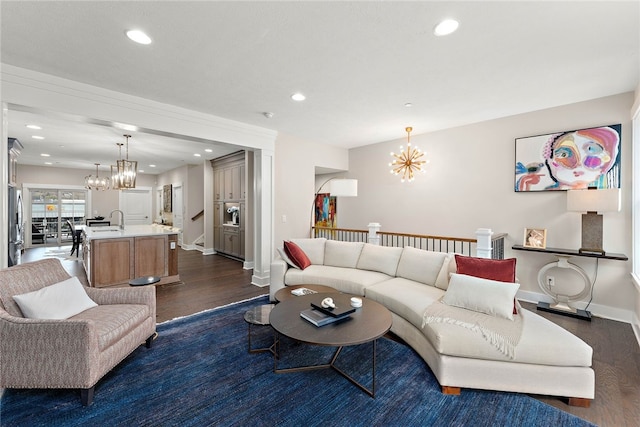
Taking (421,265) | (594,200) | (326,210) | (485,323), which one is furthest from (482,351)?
(326,210)

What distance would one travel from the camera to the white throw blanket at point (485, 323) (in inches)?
78.6

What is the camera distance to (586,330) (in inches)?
120

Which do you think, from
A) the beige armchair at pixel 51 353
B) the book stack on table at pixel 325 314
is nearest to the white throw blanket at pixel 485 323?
the book stack on table at pixel 325 314

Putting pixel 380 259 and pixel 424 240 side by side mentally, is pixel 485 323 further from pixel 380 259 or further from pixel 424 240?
pixel 424 240

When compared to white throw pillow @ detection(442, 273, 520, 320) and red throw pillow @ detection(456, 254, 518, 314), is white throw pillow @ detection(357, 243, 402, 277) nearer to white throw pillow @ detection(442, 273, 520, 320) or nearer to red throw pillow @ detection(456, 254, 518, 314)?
red throw pillow @ detection(456, 254, 518, 314)

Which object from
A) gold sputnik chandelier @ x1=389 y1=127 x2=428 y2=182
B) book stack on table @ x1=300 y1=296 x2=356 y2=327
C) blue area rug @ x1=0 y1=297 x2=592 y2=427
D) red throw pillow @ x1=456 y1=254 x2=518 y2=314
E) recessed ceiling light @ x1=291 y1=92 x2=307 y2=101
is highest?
recessed ceiling light @ x1=291 y1=92 x2=307 y2=101

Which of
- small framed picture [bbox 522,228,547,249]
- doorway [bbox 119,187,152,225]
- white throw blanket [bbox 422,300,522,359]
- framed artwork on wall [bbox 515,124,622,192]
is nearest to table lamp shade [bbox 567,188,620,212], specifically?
framed artwork on wall [bbox 515,124,622,192]

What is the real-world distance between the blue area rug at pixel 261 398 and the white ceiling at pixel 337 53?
2698 mm

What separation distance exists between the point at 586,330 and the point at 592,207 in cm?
139

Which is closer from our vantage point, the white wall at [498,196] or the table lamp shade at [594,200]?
the table lamp shade at [594,200]

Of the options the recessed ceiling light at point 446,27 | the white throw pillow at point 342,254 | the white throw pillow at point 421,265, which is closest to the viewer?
the recessed ceiling light at point 446,27

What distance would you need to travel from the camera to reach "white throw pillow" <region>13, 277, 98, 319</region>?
2.02 m

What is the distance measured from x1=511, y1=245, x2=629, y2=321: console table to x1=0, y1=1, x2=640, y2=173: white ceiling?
192cm

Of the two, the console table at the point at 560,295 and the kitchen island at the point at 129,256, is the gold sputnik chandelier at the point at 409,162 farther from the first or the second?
the kitchen island at the point at 129,256
